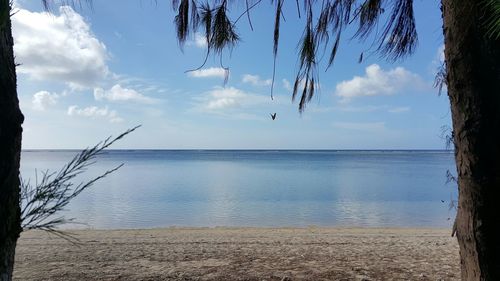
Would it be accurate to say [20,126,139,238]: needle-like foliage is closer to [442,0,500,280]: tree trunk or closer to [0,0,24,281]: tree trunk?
[0,0,24,281]: tree trunk

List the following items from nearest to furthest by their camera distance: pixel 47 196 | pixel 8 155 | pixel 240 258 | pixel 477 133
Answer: pixel 8 155 → pixel 47 196 → pixel 477 133 → pixel 240 258

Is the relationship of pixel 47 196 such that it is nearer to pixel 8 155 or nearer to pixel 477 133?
pixel 8 155

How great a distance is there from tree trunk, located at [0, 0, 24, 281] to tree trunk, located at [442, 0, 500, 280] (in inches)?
76.8

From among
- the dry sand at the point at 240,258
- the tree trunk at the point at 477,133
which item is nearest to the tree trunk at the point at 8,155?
the tree trunk at the point at 477,133

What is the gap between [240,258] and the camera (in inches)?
245

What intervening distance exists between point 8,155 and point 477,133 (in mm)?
1989

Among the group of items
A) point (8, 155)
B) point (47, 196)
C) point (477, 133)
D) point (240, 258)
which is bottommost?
point (240, 258)

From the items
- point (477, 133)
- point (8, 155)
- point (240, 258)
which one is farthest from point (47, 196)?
point (240, 258)

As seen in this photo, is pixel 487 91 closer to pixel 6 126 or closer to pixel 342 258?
pixel 6 126

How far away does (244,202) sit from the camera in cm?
1845

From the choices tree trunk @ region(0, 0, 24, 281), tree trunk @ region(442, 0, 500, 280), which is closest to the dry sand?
tree trunk @ region(442, 0, 500, 280)

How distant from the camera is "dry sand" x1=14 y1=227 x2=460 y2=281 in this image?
5.13 m

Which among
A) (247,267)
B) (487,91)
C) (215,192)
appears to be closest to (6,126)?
(487,91)

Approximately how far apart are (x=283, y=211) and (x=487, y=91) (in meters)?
14.1
